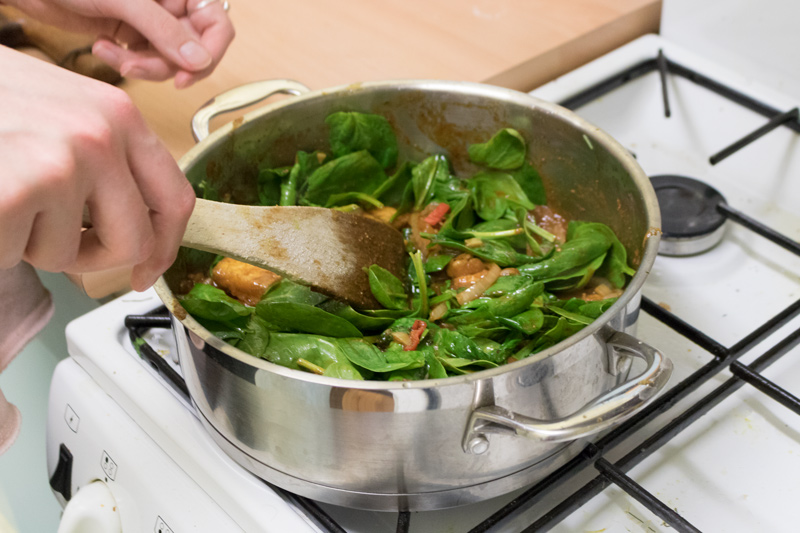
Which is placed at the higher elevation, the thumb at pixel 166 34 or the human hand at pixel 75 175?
the human hand at pixel 75 175

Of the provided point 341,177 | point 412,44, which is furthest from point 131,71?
point 412,44

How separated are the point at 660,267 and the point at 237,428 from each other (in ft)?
1.70

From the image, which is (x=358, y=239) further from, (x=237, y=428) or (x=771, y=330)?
(x=771, y=330)

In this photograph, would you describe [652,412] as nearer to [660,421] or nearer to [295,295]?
[660,421]

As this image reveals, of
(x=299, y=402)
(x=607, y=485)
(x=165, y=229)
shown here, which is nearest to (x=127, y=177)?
(x=165, y=229)

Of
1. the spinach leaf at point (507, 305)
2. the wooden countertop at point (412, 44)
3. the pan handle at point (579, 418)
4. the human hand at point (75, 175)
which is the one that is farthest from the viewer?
the wooden countertop at point (412, 44)

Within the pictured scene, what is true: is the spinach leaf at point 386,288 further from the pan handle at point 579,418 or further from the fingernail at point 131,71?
the fingernail at point 131,71

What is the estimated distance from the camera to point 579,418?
0.49 m

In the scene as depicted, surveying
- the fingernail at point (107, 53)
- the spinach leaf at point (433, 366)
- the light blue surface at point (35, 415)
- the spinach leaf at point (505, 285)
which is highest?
the fingernail at point (107, 53)

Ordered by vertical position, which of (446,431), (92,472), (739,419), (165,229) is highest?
(165,229)

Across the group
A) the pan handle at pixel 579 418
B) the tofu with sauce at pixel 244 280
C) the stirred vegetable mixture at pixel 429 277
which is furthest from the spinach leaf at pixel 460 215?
the pan handle at pixel 579 418

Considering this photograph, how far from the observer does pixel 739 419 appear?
692 millimetres

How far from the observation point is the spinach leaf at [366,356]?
2.02ft

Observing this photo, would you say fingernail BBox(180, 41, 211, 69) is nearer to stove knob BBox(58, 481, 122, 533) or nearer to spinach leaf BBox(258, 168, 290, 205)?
Result: spinach leaf BBox(258, 168, 290, 205)
